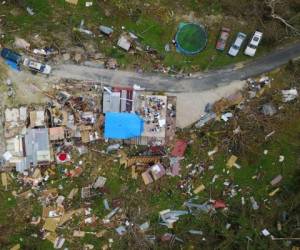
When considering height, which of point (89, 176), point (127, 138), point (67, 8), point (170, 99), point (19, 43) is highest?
point (67, 8)

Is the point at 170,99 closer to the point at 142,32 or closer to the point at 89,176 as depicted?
the point at 142,32

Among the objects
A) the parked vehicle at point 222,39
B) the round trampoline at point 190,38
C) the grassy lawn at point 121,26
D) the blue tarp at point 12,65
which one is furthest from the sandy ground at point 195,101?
the blue tarp at point 12,65

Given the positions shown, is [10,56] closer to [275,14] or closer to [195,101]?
[195,101]

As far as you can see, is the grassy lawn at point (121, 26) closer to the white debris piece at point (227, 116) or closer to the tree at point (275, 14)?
the tree at point (275, 14)

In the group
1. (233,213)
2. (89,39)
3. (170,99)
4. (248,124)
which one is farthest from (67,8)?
(233,213)

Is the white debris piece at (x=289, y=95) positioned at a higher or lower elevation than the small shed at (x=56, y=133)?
higher

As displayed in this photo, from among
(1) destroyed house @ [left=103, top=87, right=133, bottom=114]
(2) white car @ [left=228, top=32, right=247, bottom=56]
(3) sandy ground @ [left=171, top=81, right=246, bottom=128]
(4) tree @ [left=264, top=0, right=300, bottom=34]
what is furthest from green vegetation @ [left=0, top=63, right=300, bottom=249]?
(2) white car @ [left=228, top=32, right=247, bottom=56]

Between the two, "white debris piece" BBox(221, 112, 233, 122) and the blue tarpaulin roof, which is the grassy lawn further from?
the blue tarpaulin roof
